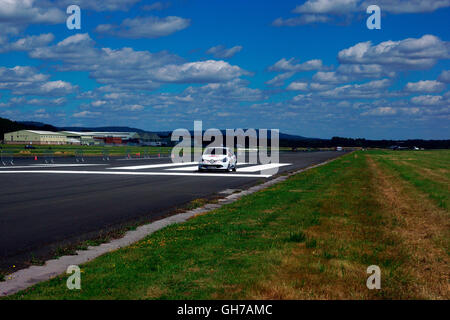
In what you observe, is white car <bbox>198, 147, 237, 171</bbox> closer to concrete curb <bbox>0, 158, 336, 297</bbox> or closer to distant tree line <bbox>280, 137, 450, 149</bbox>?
concrete curb <bbox>0, 158, 336, 297</bbox>

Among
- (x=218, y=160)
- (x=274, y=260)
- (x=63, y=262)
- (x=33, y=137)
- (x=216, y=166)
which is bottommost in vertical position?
(x=63, y=262)

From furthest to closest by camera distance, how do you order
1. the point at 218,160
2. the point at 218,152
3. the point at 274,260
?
the point at 218,152 < the point at 218,160 < the point at 274,260

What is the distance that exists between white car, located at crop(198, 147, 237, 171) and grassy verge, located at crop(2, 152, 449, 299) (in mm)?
17518

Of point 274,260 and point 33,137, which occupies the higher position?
point 33,137

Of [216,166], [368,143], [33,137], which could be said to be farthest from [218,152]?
[368,143]

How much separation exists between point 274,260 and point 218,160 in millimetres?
22771

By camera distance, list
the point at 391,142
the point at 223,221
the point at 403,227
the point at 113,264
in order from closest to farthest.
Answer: the point at 113,264 < the point at 403,227 < the point at 223,221 < the point at 391,142

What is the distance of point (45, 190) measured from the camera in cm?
1741

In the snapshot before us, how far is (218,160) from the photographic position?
Result: 29422 millimetres

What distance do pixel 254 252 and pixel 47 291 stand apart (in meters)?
3.07

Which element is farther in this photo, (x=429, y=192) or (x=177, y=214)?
(x=429, y=192)

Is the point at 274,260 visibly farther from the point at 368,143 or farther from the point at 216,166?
the point at 368,143
